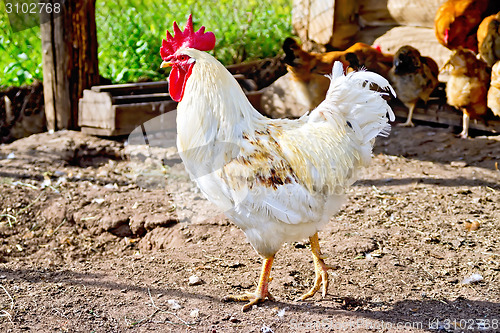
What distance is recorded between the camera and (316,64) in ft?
21.2

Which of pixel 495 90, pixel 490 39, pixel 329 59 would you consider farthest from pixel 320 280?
pixel 490 39

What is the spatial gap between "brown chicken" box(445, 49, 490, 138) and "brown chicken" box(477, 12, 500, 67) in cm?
10

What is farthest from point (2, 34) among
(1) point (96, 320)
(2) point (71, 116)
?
(1) point (96, 320)

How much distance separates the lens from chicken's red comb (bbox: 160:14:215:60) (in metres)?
3.30

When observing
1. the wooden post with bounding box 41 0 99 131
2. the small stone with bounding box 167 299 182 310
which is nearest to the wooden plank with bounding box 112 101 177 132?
the wooden post with bounding box 41 0 99 131

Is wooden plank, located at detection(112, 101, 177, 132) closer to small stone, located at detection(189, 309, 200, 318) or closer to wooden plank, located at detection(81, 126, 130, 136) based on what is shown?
wooden plank, located at detection(81, 126, 130, 136)

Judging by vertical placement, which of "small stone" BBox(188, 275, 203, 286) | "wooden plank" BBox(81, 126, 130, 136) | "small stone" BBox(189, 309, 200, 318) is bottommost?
"small stone" BBox(188, 275, 203, 286)

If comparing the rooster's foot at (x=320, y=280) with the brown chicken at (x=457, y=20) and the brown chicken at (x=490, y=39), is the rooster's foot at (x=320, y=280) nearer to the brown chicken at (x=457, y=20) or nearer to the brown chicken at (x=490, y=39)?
the brown chicken at (x=490, y=39)

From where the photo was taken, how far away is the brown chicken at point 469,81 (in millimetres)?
5871

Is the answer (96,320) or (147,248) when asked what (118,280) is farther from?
(147,248)

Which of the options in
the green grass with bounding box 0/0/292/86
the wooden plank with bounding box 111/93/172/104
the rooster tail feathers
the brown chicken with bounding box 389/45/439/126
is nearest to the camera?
the rooster tail feathers

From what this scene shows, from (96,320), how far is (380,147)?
400 centimetres

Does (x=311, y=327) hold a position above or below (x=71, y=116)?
below

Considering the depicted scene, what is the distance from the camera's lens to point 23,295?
3260 mm
